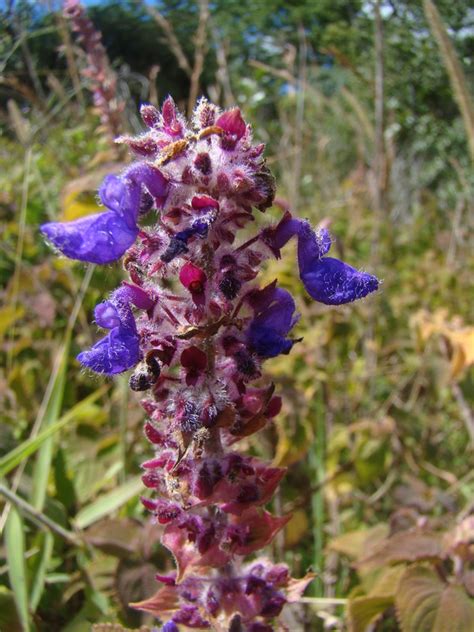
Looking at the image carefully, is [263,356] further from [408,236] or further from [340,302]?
[408,236]

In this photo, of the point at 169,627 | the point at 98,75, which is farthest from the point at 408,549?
the point at 98,75

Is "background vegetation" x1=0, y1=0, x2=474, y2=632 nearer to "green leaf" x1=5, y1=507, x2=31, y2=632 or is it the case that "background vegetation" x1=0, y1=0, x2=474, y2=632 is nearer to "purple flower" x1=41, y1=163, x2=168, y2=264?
"green leaf" x1=5, y1=507, x2=31, y2=632

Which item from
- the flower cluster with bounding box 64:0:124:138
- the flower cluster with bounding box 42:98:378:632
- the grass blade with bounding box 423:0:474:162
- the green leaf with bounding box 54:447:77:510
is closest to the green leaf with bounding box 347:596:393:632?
the flower cluster with bounding box 42:98:378:632

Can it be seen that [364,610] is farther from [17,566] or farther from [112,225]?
[112,225]

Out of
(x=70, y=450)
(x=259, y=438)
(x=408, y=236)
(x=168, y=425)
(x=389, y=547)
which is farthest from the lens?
(x=408, y=236)

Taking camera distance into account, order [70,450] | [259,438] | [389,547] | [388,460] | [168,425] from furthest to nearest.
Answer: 1. [70,450]
2. [388,460]
3. [259,438]
4. [389,547]
5. [168,425]

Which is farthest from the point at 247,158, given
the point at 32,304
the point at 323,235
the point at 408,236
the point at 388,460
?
the point at 408,236

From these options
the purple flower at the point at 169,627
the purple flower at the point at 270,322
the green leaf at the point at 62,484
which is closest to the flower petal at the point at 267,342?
the purple flower at the point at 270,322
